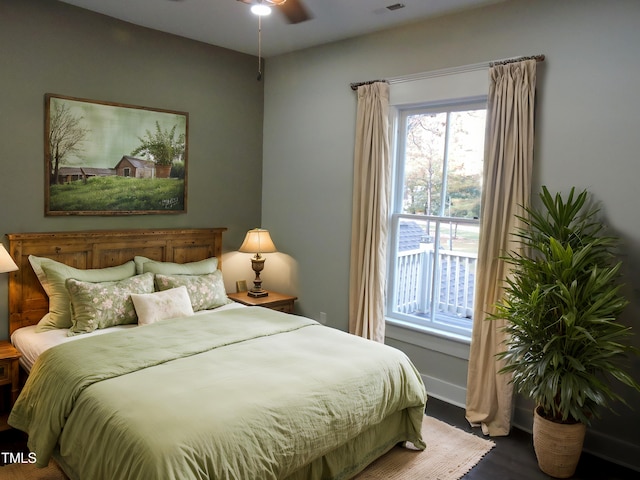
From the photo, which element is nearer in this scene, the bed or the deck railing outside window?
the bed

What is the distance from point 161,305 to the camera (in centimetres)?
360

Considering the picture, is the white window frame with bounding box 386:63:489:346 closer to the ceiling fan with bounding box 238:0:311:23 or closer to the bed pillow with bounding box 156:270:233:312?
the ceiling fan with bounding box 238:0:311:23

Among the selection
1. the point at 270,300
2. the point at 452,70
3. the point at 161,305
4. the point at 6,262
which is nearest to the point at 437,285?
the point at 270,300

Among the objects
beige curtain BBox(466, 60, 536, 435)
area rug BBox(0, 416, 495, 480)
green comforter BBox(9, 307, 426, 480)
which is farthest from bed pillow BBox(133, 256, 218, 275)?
beige curtain BBox(466, 60, 536, 435)

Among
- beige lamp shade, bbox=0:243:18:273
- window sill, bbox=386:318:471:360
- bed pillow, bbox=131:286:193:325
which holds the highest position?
beige lamp shade, bbox=0:243:18:273

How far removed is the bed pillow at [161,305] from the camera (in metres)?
3.54

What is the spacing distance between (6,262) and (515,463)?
3.57 metres

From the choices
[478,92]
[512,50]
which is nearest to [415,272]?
[478,92]

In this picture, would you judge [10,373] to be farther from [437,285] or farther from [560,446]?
[560,446]

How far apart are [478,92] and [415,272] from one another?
62.5 inches

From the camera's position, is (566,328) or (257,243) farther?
(257,243)

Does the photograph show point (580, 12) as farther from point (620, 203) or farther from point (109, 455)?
point (109, 455)

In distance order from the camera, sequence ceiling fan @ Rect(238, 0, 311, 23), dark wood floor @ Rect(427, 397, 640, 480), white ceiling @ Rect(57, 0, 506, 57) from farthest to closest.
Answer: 1. white ceiling @ Rect(57, 0, 506, 57)
2. dark wood floor @ Rect(427, 397, 640, 480)
3. ceiling fan @ Rect(238, 0, 311, 23)

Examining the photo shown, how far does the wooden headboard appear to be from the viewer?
11.8ft
